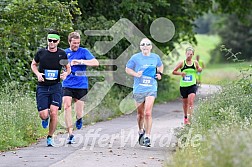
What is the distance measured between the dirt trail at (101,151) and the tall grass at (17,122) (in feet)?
1.09

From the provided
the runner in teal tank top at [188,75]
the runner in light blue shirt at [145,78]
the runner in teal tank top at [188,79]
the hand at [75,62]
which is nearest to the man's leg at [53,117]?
the hand at [75,62]

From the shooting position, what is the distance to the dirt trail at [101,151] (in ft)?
36.6

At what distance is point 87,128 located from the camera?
17.2 meters

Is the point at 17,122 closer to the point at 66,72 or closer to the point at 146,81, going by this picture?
the point at 66,72

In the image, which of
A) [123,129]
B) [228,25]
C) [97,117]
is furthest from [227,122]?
[228,25]

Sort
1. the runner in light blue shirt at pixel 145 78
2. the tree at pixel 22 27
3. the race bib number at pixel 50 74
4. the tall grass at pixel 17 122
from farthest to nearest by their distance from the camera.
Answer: the tree at pixel 22 27 → the runner in light blue shirt at pixel 145 78 → the tall grass at pixel 17 122 → the race bib number at pixel 50 74

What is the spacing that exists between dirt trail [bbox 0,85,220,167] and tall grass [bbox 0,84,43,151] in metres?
0.33

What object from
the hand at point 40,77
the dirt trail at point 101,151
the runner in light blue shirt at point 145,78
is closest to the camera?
the dirt trail at point 101,151

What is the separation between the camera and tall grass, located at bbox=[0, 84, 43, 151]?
1343 centimetres

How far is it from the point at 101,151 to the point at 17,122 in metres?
2.60

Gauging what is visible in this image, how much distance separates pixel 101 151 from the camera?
12.6 meters

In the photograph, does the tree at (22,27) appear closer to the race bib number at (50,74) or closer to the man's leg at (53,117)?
the man's leg at (53,117)

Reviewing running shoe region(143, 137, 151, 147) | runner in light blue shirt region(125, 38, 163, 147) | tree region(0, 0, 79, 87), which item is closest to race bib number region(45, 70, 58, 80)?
runner in light blue shirt region(125, 38, 163, 147)

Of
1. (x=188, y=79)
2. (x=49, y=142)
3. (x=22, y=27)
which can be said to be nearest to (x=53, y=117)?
(x=49, y=142)
